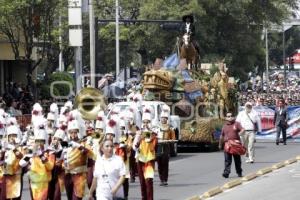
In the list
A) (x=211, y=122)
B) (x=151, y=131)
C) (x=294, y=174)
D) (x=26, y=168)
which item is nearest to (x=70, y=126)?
(x=26, y=168)

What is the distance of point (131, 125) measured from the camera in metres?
18.5

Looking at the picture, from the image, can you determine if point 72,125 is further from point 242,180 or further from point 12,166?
point 242,180

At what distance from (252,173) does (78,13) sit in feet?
38.0

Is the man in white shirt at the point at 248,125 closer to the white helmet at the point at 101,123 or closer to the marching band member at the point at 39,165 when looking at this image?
the white helmet at the point at 101,123

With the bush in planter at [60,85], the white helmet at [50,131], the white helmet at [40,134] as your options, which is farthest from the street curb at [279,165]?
the bush in planter at [60,85]

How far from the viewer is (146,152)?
696 inches

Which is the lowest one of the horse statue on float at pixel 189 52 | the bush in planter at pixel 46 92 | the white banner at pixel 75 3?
the bush in planter at pixel 46 92

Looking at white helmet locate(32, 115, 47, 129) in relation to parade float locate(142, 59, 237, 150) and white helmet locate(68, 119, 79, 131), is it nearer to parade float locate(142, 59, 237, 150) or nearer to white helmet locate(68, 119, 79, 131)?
white helmet locate(68, 119, 79, 131)

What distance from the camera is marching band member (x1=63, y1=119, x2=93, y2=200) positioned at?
49.8 feet

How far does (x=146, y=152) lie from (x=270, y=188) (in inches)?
120

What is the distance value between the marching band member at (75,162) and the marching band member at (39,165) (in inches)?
14.5

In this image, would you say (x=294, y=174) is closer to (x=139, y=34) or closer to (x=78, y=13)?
(x=78, y=13)

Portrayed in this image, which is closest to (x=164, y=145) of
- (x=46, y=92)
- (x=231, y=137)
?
(x=231, y=137)

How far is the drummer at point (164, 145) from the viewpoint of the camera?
66.3ft
